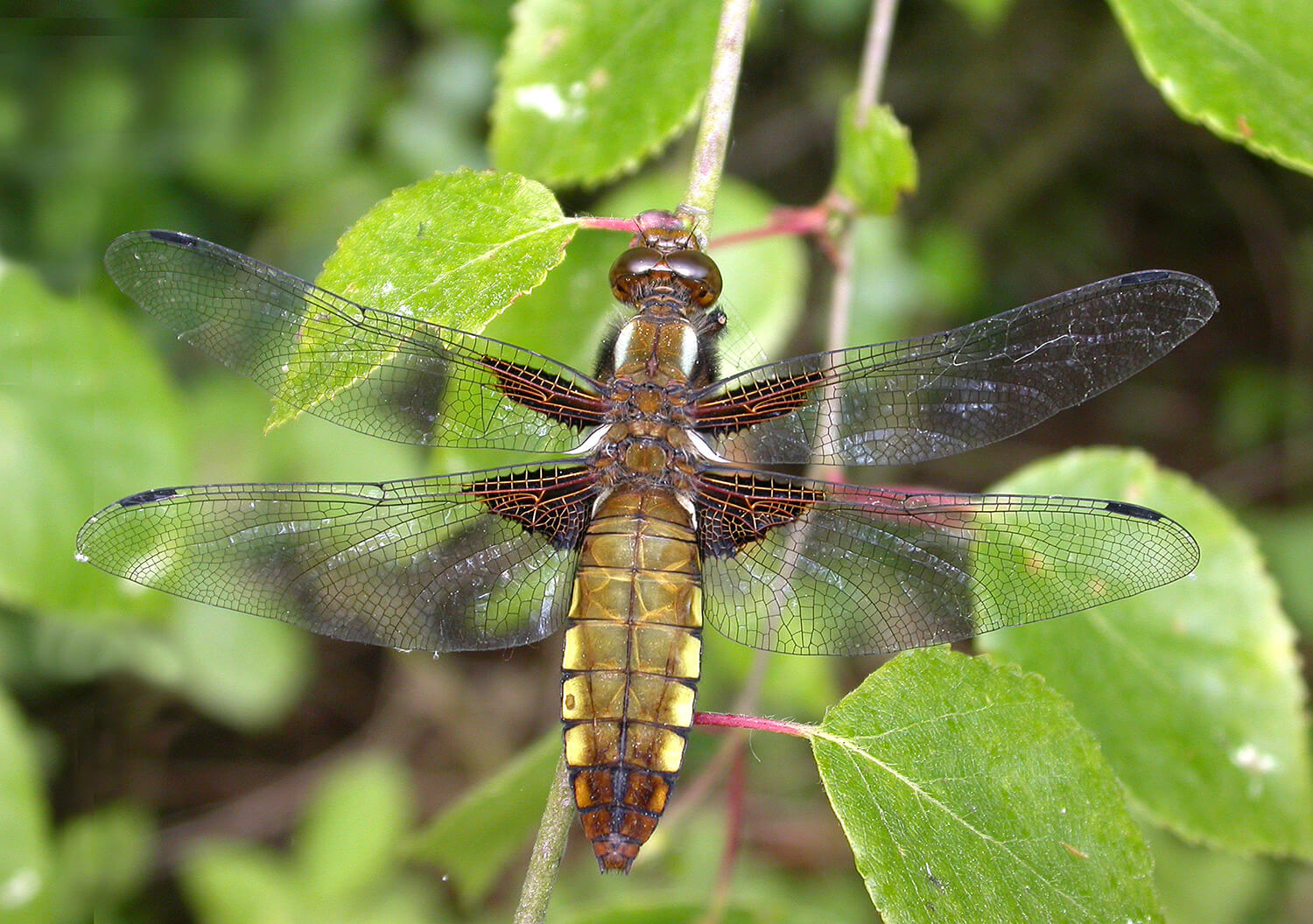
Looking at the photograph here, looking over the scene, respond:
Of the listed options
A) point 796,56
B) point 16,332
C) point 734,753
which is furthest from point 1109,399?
point 16,332

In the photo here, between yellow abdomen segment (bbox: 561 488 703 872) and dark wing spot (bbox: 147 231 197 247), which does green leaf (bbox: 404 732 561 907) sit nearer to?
yellow abdomen segment (bbox: 561 488 703 872)

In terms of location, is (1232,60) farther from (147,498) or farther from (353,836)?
(353,836)

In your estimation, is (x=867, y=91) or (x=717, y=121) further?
(x=867, y=91)

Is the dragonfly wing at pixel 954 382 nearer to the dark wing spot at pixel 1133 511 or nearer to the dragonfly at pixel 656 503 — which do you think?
the dragonfly at pixel 656 503

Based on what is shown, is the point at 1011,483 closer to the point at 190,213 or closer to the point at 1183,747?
the point at 1183,747

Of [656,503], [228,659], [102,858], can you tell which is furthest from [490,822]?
[102,858]

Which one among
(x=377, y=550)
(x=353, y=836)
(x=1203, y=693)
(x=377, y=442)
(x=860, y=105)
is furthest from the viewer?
(x=353, y=836)

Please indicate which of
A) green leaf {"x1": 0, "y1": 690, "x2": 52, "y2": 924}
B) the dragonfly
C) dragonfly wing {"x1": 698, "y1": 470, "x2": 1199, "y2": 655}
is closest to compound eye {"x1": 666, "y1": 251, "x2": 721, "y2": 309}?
the dragonfly

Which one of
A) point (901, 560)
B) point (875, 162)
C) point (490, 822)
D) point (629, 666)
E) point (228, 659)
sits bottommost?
point (490, 822)
